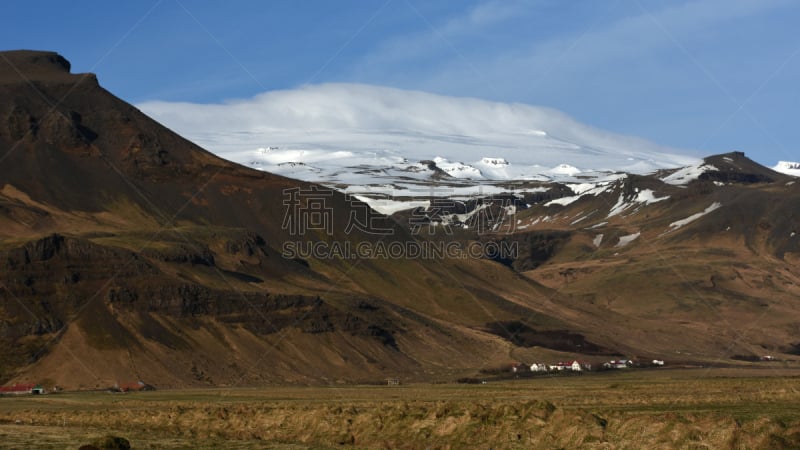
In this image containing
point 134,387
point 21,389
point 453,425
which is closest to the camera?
point 453,425

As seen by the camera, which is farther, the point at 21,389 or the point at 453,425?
the point at 21,389

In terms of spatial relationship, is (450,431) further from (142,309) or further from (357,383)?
(142,309)

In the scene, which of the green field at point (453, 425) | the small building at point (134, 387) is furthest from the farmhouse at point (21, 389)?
the green field at point (453, 425)

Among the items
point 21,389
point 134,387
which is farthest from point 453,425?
point 134,387

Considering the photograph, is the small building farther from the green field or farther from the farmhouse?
the green field

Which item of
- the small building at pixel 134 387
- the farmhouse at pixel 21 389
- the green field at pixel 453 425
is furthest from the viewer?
the small building at pixel 134 387

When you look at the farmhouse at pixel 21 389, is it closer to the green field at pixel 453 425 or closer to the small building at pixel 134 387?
the small building at pixel 134 387

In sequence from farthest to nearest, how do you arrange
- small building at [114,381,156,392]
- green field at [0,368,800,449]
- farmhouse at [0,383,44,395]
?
small building at [114,381,156,392] → farmhouse at [0,383,44,395] → green field at [0,368,800,449]

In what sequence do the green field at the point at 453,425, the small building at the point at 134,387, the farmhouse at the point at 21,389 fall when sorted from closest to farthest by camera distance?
the green field at the point at 453,425 < the farmhouse at the point at 21,389 < the small building at the point at 134,387

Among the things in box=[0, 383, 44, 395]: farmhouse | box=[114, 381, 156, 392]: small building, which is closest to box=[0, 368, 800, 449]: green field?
box=[0, 383, 44, 395]: farmhouse

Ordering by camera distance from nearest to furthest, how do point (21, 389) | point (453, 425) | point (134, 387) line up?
A: point (453, 425) → point (21, 389) → point (134, 387)

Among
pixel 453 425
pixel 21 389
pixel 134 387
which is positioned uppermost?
pixel 453 425

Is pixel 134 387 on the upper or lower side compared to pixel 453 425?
lower

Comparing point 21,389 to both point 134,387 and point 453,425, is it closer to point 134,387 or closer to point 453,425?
point 134,387
